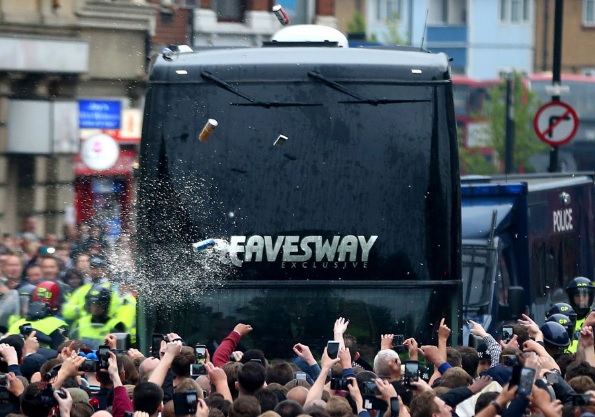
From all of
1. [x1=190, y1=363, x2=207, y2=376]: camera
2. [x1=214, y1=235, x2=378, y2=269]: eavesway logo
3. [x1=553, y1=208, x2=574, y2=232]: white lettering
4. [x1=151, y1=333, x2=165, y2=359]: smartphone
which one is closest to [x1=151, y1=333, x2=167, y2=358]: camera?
[x1=151, y1=333, x2=165, y2=359]: smartphone

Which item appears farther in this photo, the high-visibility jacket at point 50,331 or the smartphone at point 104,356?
the high-visibility jacket at point 50,331

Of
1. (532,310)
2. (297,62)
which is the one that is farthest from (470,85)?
(297,62)

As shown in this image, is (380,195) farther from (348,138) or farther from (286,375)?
(286,375)

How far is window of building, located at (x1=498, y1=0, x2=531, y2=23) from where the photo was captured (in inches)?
2953

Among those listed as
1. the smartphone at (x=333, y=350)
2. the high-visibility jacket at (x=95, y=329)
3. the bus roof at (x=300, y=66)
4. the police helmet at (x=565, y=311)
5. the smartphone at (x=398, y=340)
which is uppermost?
the bus roof at (x=300, y=66)

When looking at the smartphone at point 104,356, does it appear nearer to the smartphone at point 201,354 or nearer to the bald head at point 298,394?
the smartphone at point 201,354

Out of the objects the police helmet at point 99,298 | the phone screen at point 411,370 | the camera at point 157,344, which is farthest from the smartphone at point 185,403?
the police helmet at point 99,298

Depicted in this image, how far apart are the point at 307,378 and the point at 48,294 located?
582 centimetres

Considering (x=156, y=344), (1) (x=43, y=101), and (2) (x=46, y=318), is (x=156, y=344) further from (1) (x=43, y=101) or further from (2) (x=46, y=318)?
(1) (x=43, y=101)

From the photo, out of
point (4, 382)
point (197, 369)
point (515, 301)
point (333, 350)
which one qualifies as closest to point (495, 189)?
point (515, 301)

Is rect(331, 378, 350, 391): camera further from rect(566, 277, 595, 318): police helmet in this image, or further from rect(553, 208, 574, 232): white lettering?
rect(553, 208, 574, 232): white lettering

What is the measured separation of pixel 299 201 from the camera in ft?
37.9

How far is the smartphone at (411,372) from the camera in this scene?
27.6 feet

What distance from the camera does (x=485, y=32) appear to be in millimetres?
75250
